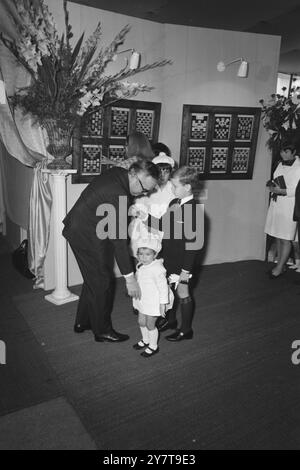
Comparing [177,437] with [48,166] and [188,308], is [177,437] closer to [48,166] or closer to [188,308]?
[188,308]

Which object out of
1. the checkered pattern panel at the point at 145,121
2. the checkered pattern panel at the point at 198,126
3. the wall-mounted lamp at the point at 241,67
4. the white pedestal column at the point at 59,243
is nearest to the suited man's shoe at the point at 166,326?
the white pedestal column at the point at 59,243

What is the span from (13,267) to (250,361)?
119 inches

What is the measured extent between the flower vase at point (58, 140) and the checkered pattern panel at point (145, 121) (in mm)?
968

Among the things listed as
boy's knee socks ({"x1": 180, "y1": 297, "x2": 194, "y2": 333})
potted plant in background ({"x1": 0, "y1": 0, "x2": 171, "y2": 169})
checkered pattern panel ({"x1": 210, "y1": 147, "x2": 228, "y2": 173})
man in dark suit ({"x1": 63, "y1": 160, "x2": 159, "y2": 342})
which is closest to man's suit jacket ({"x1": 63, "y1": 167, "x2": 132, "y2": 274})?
man in dark suit ({"x1": 63, "y1": 160, "x2": 159, "y2": 342})

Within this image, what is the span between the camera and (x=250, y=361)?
9.66 feet

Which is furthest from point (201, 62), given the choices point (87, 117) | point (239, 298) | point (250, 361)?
point (250, 361)

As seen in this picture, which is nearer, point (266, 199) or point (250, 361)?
point (250, 361)

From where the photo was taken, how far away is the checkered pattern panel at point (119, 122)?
4.20 m

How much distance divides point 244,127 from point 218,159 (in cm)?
52

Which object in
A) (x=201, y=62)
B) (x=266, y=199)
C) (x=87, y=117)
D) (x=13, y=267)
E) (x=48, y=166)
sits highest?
(x=201, y=62)

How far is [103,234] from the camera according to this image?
290 centimetres

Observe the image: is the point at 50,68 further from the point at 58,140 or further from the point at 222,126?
the point at 222,126

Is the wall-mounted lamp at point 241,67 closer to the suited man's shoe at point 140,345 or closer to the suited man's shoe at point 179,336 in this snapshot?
the suited man's shoe at point 179,336

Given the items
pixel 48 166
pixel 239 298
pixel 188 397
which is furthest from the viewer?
pixel 239 298
